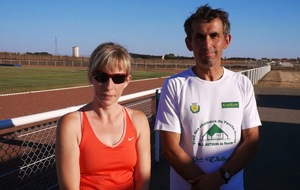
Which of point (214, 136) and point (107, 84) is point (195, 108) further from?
point (107, 84)

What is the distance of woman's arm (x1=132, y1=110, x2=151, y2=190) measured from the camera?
2139 mm

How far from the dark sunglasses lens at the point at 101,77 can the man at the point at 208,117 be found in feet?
1.69

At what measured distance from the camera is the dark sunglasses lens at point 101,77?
6.79 ft

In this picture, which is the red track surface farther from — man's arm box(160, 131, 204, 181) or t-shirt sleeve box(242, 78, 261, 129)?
t-shirt sleeve box(242, 78, 261, 129)

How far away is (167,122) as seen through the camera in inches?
93.7

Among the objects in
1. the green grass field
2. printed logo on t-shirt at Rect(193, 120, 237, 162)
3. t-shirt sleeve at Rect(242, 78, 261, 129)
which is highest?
t-shirt sleeve at Rect(242, 78, 261, 129)

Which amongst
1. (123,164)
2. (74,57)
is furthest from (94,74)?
(74,57)

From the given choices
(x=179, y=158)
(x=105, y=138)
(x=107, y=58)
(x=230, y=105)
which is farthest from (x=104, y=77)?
(x=230, y=105)

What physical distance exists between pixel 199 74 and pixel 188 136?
1.48 feet

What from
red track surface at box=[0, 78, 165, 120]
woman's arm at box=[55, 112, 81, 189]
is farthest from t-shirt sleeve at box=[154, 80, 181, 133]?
red track surface at box=[0, 78, 165, 120]

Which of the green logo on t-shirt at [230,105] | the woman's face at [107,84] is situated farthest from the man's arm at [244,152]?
the woman's face at [107,84]

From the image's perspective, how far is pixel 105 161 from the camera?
6.44ft

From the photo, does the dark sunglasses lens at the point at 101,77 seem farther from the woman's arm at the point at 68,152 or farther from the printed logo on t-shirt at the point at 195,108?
the printed logo on t-shirt at the point at 195,108

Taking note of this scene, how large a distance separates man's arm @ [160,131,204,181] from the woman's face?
0.51 m
